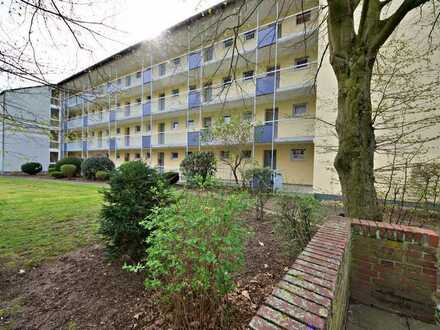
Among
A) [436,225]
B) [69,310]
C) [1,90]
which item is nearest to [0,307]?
[69,310]

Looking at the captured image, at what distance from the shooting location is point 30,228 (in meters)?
5.55

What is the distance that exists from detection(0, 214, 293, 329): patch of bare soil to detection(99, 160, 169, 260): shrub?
40 cm

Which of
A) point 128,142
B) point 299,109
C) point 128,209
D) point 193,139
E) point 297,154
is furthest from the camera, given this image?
point 128,142

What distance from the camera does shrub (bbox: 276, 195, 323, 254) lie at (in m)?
3.43

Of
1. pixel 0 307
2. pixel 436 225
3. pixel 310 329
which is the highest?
pixel 310 329

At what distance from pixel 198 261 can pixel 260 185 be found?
4.76 meters

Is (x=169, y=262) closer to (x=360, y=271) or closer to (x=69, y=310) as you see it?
(x=69, y=310)

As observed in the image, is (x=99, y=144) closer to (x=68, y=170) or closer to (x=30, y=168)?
(x=68, y=170)

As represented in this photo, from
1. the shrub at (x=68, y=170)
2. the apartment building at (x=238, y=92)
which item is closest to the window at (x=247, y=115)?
the apartment building at (x=238, y=92)

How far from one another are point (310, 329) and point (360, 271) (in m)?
2.16

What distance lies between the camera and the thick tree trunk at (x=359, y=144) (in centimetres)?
315

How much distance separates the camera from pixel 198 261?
1976mm

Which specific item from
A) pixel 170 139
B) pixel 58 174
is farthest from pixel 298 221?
pixel 58 174

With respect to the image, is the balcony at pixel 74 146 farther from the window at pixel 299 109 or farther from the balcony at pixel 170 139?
the window at pixel 299 109
